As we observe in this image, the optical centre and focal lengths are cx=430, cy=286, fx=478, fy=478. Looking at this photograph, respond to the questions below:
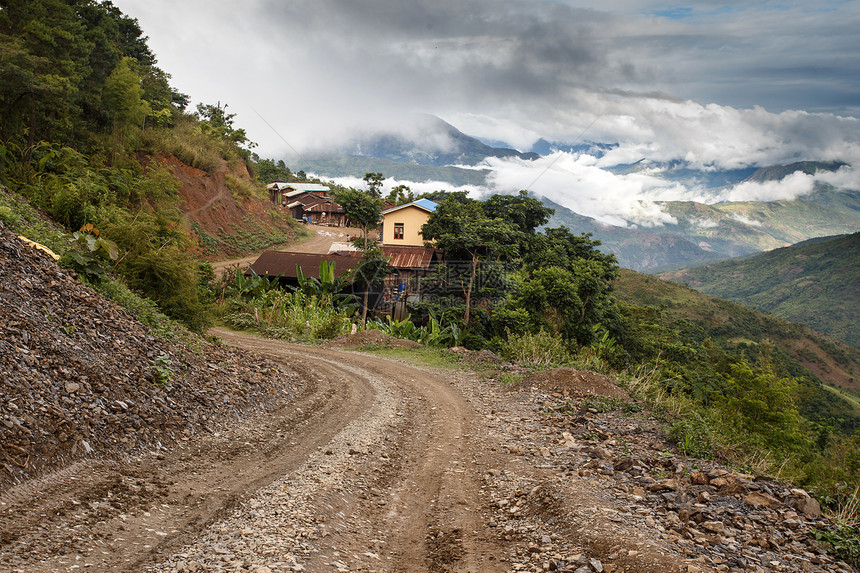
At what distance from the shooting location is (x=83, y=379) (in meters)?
6.31

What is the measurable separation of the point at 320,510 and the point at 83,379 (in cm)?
365

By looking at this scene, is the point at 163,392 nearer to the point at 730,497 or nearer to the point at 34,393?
the point at 34,393

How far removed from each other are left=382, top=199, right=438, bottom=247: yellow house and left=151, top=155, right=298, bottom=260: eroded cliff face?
1060 centimetres

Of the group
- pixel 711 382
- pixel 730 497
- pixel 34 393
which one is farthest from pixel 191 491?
pixel 711 382

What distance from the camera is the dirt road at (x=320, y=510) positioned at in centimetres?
426

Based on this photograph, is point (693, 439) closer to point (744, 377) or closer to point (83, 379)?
point (83, 379)

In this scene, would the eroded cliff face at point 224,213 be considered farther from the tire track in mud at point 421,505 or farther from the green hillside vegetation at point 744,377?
the green hillside vegetation at point 744,377

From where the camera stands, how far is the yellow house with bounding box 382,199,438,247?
50250mm

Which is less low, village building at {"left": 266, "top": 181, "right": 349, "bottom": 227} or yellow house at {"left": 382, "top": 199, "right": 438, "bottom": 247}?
village building at {"left": 266, "top": 181, "right": 349, "bottom": 227}

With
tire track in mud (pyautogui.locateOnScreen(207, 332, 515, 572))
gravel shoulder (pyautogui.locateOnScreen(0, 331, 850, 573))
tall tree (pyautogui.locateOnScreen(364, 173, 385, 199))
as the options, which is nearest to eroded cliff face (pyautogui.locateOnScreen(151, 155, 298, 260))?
tall tree (pyautogui.locateOnScreen(364, 173, 385, 199))

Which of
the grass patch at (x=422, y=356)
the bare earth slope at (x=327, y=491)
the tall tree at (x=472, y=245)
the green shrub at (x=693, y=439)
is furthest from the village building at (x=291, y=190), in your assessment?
the green shrub at (x=693, y=439)

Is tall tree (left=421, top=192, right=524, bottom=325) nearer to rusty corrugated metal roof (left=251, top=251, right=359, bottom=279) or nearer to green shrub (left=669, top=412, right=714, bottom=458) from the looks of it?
rusty corrugated metal roof (left=251, top=251, right=359, bottom=279)

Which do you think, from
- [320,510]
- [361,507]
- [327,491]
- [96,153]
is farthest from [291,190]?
[320,510]

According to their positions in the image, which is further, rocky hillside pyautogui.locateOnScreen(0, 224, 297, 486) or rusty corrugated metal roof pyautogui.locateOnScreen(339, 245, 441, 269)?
rusty corrugated metal roof pyautogui.locateOnScreen(339, 245, 441, 269)
